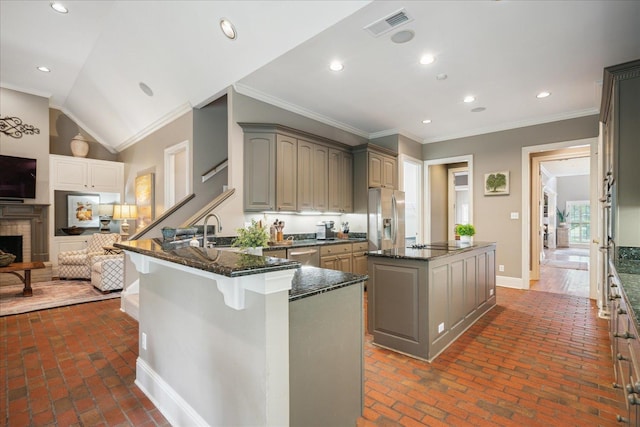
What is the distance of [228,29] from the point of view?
320cm

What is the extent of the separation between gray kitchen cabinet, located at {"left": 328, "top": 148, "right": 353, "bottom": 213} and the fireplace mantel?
5.84 metres

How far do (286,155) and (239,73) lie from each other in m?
1.18

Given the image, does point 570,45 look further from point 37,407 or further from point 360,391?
point 37,407

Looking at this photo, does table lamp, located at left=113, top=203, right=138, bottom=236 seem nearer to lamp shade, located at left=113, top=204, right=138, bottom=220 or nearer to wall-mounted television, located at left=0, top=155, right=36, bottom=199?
lamp shade, located at left=113, top=204, right=138, bottom=220

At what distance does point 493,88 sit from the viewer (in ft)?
13.2

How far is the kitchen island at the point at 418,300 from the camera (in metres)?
2.60

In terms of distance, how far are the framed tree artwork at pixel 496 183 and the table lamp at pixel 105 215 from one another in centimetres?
817

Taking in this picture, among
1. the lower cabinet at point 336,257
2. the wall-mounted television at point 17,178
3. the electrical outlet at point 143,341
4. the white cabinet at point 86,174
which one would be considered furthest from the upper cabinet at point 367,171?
the wall-mounted television at point 17,178

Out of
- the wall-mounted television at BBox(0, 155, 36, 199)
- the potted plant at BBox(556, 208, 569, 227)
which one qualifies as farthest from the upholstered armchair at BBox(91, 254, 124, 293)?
the potted plant at BBox(556, 208, 569, 227)

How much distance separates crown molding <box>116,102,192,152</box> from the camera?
504 centimetres

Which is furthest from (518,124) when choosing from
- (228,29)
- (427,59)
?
(228,29)

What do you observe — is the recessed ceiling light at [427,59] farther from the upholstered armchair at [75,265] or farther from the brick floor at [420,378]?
the upholstered armchair at [75,265]

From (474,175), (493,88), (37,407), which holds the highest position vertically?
(493,88)

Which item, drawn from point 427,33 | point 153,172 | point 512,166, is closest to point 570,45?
point 427,33
